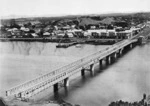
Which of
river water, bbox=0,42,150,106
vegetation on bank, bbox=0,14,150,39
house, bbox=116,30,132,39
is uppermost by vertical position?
vegetation on bank, bbox=0,14,150,39

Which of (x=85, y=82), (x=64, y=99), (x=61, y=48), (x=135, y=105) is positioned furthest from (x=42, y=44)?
(x=135, y=105)

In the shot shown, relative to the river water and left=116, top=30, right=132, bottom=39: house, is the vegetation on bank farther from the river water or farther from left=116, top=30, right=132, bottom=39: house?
the river water

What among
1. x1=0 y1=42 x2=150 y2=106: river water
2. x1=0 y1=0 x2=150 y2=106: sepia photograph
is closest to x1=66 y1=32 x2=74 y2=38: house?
x1=0 y1=0 x2=150 y2=106: sepia photograph

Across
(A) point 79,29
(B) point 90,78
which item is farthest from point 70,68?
(A) point 79,29

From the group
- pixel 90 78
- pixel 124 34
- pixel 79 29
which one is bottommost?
pixel 90 78

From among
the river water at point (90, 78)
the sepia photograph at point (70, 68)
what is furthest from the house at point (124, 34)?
the river water at point (90, 78)

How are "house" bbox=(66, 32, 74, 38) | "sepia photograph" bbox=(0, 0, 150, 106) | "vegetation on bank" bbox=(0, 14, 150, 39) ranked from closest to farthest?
1. "sepia photograph" bbox=(0, 0, 150, 106)
2. "vegetation on bank" bbox=(0, 14, 150, 39)
3. "house" bbox=(66, 32, 74, 38)

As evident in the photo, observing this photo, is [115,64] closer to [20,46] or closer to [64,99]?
[64,99]

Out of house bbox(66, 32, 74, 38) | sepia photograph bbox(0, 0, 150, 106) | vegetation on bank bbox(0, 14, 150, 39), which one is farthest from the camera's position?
house bbox(66, 32, 74, 38)

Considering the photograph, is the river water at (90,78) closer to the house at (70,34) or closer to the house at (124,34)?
the house at (70,34)

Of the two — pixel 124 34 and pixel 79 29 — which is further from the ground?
pixel 79 29

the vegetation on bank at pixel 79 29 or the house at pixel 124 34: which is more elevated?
→ the vegetation on bank at pixel 79 29

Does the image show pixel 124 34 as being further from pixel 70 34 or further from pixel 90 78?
pixel 90 78
